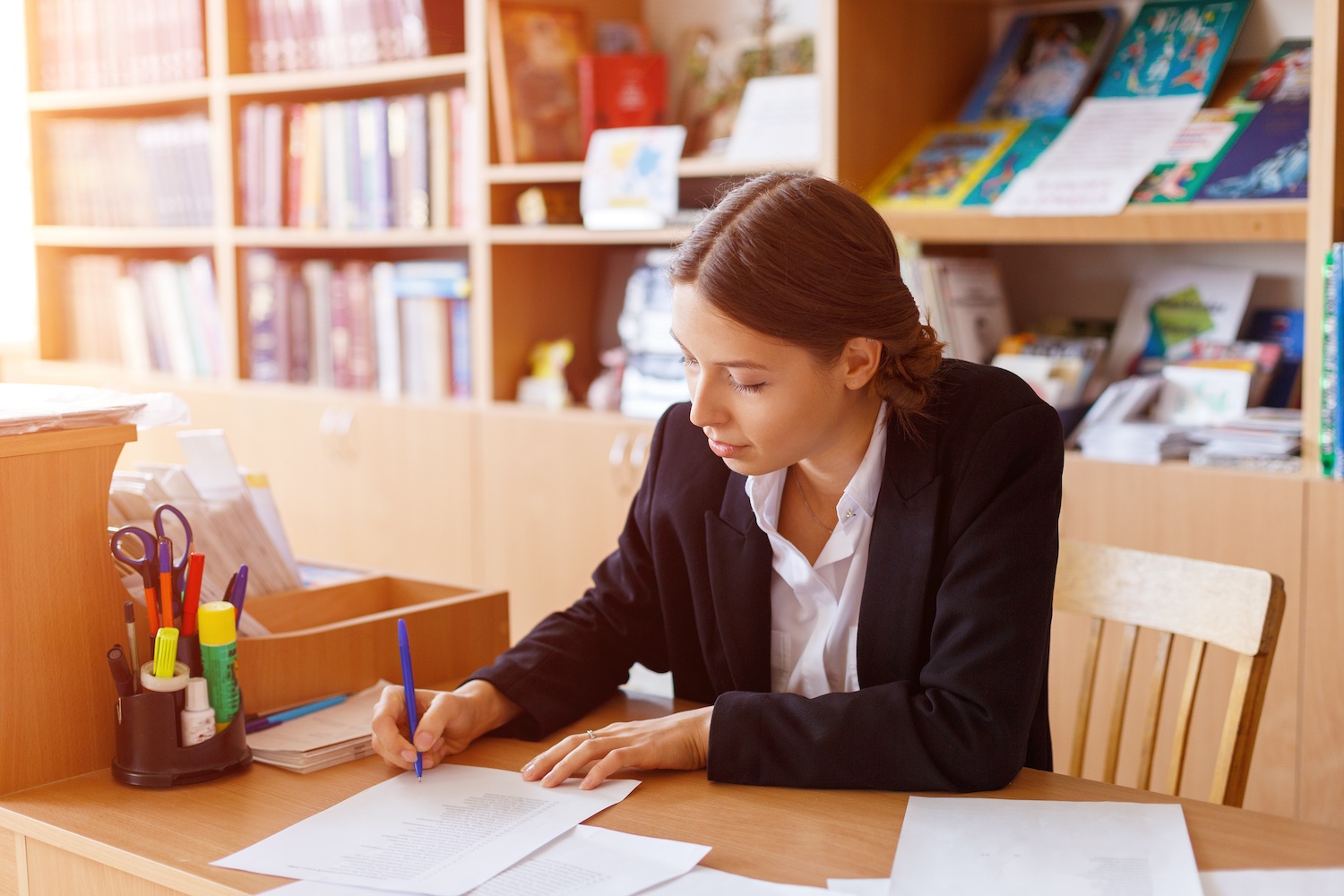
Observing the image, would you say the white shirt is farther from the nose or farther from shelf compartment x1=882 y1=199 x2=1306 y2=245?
shelf compartment x1=882 y1=199 x2=1306 y2=245

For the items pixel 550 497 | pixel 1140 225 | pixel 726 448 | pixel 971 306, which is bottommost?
pixel 550 497

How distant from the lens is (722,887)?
1020 mm

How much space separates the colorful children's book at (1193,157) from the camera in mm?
2229

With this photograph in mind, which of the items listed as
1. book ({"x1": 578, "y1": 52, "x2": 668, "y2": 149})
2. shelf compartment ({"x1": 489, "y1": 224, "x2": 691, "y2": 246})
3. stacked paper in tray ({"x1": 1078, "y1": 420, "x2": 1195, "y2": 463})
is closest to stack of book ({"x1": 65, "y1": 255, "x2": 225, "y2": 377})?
shelf compartment ({"x1": 489, "y1": 224, "x2": 691, "y2": 246})

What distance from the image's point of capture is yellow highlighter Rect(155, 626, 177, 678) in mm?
1219

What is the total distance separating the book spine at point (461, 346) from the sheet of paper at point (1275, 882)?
2.39 m

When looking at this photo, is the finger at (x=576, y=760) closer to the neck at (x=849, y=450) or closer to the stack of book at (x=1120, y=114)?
the neck at (x=849, y=450)

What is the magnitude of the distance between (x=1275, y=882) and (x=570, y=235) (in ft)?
7.08

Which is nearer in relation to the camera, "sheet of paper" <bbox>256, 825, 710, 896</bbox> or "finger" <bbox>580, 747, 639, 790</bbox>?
"sheet of paper" <bbox>256, 825, 710, 896</bbox>

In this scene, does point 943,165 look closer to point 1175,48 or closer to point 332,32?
point 1175,48

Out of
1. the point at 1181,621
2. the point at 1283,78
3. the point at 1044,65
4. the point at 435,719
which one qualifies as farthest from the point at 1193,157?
the point at 435,719

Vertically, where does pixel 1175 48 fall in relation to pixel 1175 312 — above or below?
above

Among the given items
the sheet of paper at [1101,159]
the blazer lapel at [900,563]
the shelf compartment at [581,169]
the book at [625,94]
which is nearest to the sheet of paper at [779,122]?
the shelf compartment at [581,169]

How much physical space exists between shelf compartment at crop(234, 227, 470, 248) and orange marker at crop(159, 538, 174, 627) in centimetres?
192
